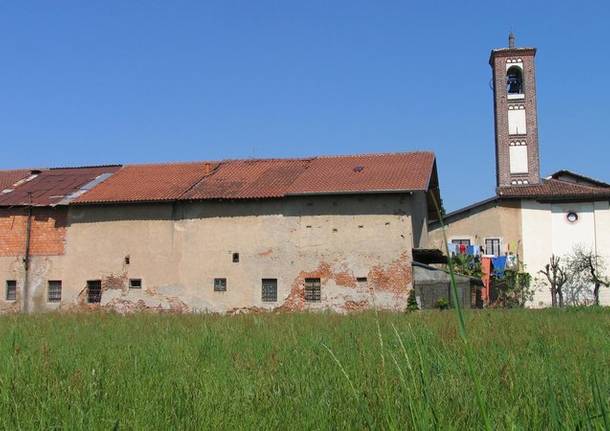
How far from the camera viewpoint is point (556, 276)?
92.2ft

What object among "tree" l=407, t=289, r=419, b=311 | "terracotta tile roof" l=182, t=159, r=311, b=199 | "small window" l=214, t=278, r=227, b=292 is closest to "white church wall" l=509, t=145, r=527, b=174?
"terracotta tile roof" l=182, t=159, r=311, b=199

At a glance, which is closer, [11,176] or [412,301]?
[412,301]

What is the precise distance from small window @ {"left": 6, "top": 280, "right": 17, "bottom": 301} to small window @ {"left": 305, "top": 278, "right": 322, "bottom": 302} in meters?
12.1

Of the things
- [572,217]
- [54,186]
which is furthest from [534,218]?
[54,186]

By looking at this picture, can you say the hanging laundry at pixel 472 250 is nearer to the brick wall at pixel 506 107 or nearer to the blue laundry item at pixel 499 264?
the blue laundry item at pixel 499 264

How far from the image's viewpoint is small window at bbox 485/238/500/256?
29297 mm

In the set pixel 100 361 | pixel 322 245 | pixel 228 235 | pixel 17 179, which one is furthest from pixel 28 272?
pixel 100 361

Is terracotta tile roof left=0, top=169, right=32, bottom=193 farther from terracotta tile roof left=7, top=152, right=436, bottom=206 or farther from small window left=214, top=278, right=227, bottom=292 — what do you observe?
small window left=214, top=278, right=227, bottom=292

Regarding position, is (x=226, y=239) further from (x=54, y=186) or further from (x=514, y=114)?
(x=514, y=114)

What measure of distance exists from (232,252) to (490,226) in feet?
42.4

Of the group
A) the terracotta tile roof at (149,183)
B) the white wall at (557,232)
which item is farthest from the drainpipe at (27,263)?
the white wall at (557,232)

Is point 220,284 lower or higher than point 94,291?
higher

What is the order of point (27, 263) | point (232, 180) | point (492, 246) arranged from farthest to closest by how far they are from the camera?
point (492, 246)
point (232, 180)
point (27, 263)

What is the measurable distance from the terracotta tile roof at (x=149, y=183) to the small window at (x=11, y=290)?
176 inches
